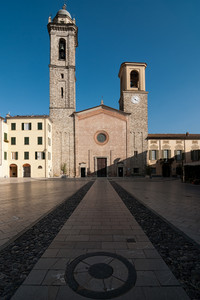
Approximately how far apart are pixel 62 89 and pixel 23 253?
3145 cm

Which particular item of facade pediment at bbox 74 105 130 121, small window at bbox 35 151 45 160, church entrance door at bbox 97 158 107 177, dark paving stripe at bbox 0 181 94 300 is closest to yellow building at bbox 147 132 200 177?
facade pediment at bbox 74 105 130 121

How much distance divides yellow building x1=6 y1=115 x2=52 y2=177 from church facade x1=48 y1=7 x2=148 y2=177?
2.36m

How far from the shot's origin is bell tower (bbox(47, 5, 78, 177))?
2830 centimetres

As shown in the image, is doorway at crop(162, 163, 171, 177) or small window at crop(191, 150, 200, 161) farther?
small window at crop(191, 150, 200, 161)

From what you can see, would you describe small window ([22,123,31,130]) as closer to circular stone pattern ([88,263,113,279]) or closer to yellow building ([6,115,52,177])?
yellow building ([6,115,52,177])

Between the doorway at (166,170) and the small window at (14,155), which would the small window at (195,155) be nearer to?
the doorway at (166,170)

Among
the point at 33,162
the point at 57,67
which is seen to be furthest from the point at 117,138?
the point at 57,67

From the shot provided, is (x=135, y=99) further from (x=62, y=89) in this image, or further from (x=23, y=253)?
(x=23, y=253)

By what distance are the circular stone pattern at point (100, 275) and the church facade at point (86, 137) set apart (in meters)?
25.6

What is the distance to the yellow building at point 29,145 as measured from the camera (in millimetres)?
26391

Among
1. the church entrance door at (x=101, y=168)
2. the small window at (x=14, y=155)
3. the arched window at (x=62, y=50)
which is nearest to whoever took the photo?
the small window at (x=14, y=155)

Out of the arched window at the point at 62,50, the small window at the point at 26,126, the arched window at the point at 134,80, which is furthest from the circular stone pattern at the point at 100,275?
the arched window at the point at 62,50

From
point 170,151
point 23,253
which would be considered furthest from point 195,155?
point 23,253

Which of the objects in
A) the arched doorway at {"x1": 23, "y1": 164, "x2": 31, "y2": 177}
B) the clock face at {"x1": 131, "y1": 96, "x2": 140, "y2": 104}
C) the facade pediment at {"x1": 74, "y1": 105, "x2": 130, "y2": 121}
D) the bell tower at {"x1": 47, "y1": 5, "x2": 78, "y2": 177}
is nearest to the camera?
the arched doorway at {"x1": 23, "y1": 164, "x2": 31, "y2": 177}
